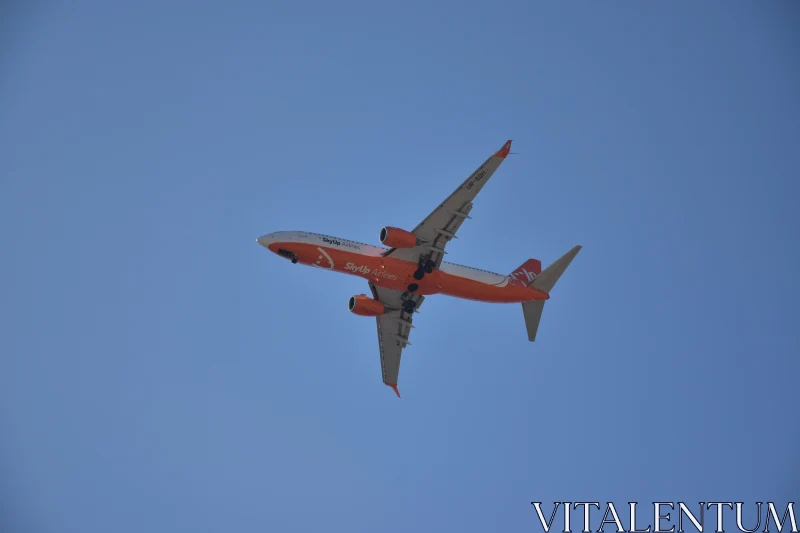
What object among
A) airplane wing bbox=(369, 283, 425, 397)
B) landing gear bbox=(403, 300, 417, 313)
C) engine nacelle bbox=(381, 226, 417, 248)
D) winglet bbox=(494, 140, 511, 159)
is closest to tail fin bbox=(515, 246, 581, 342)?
→ airplane wing bbox=(369, 283, 425, 397)

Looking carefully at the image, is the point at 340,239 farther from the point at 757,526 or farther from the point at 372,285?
the point at 757,526

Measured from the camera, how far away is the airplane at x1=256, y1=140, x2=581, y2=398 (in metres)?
57.5

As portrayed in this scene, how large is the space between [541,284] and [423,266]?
391 inches

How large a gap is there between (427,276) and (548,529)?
72.1 ft

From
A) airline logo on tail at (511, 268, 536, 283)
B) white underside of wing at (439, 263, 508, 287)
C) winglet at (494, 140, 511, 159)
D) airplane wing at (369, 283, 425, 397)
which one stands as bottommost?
airplane wing at (369, 283, 425, 397)

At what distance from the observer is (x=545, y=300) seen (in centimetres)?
6344

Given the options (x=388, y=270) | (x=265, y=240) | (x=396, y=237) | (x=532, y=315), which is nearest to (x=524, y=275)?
(x=532, y=315)

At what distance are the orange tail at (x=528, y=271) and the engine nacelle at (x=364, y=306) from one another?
37.2 feet

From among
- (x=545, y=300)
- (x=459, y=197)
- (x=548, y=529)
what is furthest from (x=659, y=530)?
(x=459, y=197)

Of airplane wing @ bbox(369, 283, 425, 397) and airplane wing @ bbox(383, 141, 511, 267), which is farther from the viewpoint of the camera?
airplane wing @ bbox(369, 283, 425, 397)

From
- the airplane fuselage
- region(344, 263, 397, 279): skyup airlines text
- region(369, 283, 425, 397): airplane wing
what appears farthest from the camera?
region(369, 283, 425, 397): airplane wing

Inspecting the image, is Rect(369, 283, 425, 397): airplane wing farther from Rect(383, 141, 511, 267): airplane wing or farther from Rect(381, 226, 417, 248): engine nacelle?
Rect(381, 226, 417, 248): engine nacelle

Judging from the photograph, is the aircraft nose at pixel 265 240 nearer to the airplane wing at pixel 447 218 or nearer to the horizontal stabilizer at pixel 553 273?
the airplane wing at pixel 447 218

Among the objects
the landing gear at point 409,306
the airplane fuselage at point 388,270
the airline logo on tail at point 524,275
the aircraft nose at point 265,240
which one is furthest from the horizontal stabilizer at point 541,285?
the aircraft nose at point 265,240
